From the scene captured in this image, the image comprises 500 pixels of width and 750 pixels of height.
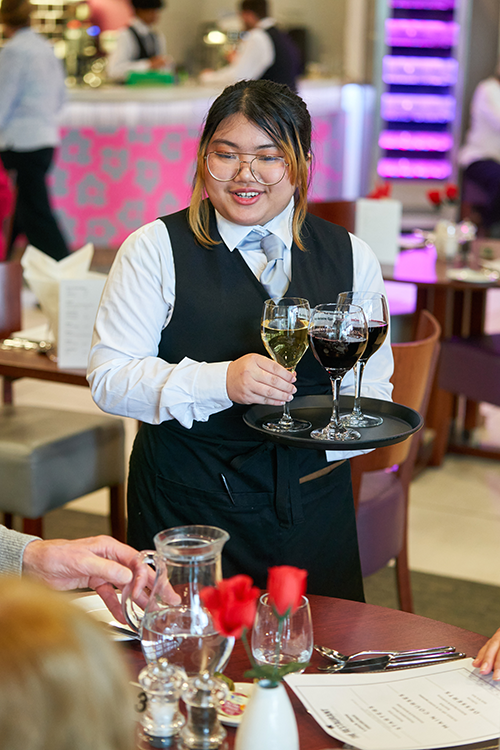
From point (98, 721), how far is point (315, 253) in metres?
1.35

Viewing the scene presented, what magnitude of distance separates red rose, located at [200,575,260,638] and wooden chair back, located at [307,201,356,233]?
12.5ft

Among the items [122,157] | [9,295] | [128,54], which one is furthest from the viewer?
[128,54]

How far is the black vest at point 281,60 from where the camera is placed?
6.79 m

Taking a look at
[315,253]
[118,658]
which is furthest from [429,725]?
[315,253]

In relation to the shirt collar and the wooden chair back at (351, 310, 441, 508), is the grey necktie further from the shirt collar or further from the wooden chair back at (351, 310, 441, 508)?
the wooden chair back at (351, 310, 441, 508)

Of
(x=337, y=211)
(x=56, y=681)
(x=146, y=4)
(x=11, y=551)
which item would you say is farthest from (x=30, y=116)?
(x=56, y=681)

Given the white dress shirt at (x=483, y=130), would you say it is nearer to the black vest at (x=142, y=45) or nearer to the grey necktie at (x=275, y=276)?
the black vest at (x=142, y=45)

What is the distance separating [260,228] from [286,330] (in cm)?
35

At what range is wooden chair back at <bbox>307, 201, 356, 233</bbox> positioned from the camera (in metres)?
4.47

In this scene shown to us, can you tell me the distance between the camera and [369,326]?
1.51m

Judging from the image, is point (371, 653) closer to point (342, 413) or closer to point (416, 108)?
point (342, 413)

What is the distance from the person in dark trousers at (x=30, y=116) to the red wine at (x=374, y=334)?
443 centimetres

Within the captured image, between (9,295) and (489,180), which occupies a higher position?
(489,180)

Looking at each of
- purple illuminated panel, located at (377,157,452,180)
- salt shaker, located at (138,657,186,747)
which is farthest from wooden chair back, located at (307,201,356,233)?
purple illuminated panel, located at (377,157,452,180)
